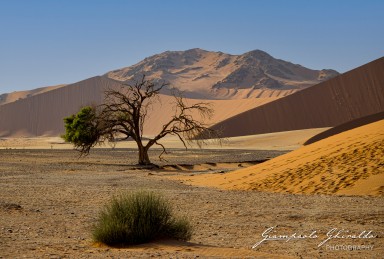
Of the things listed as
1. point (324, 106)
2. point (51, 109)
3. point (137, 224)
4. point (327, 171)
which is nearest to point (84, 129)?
point (327, 171)

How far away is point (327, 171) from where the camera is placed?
20.8 metres

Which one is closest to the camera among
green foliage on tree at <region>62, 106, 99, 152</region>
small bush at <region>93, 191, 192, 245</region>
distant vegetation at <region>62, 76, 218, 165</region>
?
small bush at <region>93, 191, 192, 245</region>

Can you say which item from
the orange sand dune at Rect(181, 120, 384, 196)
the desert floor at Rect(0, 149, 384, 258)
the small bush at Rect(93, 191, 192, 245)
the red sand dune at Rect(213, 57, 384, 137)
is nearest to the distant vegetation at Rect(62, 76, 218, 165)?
the orange sand dune at Rect(181, 120, 384, 196)

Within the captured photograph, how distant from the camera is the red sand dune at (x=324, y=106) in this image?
3076 inches

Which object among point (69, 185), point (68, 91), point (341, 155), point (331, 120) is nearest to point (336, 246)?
point (341, 155)

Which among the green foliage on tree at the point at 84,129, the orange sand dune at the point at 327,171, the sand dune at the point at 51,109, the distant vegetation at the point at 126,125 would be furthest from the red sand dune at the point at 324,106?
the orange sand dune at the point at 327,171

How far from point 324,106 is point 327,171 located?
65198 millimetres

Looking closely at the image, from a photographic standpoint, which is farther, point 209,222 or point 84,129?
point 84,129

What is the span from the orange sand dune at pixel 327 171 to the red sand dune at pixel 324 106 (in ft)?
177

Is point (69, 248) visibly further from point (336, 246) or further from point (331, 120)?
point (331, 120)

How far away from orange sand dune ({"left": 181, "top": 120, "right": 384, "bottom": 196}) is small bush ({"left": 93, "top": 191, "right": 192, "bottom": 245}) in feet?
28.3

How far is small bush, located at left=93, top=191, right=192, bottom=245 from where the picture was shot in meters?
10.2

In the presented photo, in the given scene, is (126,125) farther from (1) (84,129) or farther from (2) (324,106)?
(2) (324,106)

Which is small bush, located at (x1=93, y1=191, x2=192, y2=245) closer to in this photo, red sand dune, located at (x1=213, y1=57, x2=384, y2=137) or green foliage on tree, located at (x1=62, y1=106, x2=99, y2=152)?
green foliage on tree, located at (x1=62, y1=106, x2=99, y2=152)
